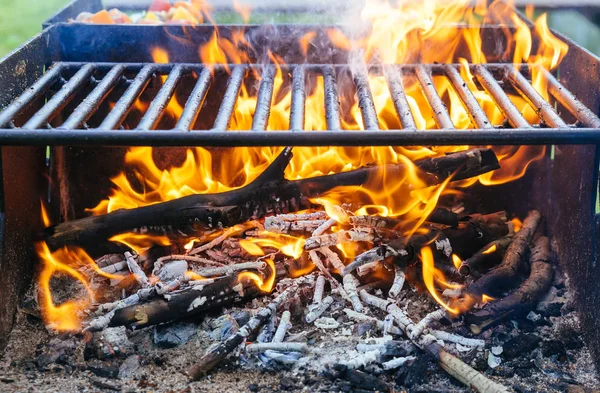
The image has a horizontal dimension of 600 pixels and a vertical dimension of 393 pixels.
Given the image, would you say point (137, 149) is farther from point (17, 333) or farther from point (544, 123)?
point (544, 123)

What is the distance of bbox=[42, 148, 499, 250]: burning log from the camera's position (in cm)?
325

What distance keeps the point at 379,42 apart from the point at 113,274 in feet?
6.02

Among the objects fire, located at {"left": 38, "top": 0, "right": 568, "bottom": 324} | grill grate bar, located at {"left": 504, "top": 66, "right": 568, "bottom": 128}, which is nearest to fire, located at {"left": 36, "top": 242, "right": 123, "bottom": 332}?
fire, located at {"left": 38, "top": 0, "right": 568, "bottom": 324}

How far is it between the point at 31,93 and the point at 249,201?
3.66 feet

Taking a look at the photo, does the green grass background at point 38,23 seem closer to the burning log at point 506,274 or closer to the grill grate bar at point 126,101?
the grill grate bar at point 126,101

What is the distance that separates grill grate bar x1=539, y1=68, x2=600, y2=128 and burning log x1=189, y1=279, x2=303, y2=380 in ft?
4.89

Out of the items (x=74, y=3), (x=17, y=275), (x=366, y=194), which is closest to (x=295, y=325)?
(x=366, y=194)

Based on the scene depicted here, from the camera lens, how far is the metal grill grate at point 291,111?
240cm

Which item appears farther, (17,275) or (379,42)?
(379,42)

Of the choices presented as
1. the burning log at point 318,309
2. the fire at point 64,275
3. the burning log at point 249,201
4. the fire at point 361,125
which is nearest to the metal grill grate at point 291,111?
the fire at point 361,125

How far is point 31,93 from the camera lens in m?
2.87

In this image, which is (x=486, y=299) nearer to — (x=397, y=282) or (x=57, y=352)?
(x=397, y=282)

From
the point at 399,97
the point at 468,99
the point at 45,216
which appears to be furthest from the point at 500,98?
the point at 45,216

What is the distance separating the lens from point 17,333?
298 centimetres
